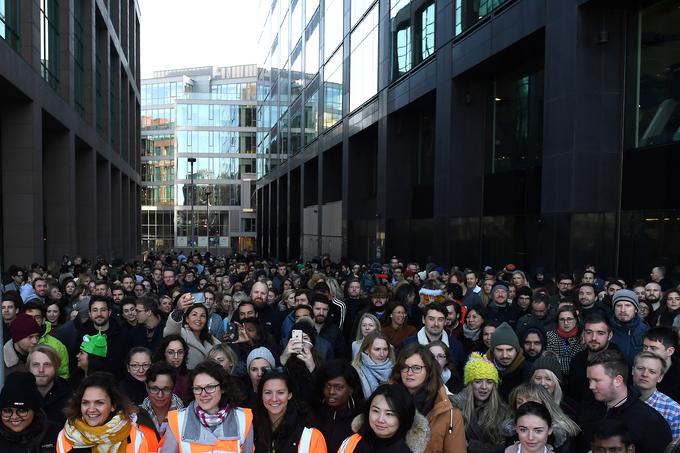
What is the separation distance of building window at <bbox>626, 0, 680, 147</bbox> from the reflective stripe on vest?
41.4 ft

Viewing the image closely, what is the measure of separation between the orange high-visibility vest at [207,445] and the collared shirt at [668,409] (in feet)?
10.1

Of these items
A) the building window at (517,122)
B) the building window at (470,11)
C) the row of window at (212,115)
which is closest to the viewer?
the building window at (517,122)

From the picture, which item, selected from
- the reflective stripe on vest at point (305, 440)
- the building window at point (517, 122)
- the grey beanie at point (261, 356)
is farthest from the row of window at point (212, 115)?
the reflective stripe on vest at point (305, 440)

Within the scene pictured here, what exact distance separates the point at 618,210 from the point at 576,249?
4.64 feet

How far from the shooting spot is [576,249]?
574 inches

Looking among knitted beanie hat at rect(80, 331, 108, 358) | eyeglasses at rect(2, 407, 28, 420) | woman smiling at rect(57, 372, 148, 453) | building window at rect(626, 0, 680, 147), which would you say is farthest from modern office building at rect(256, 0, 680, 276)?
eyeglasses at rect(2, 407, 28, 420)

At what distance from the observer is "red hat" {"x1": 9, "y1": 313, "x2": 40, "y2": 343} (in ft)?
20.7

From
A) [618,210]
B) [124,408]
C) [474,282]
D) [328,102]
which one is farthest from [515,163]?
[328,102]

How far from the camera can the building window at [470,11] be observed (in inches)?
737

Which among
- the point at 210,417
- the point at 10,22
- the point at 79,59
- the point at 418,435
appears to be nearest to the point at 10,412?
the point at 210,417

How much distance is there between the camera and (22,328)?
20.8 ft

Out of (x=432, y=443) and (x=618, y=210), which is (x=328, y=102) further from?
(x=432, y=443)

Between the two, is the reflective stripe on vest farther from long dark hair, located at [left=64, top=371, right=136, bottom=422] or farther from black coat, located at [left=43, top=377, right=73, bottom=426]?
black coat, located at [left=43, top=377, right=73, bottom=426]

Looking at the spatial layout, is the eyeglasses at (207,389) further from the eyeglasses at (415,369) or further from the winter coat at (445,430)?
the winter coat at (445,430)
